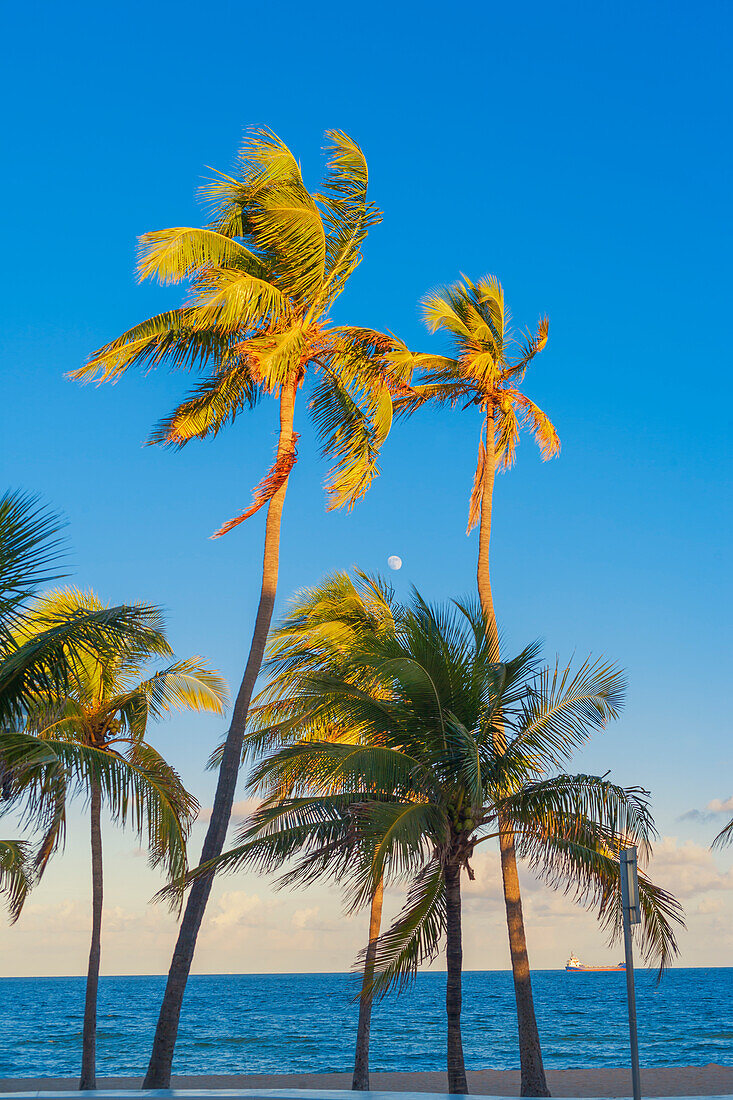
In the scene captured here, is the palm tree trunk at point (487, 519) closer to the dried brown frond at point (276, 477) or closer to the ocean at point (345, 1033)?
the dried brown frond at point (276, 477)

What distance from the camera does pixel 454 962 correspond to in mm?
12461

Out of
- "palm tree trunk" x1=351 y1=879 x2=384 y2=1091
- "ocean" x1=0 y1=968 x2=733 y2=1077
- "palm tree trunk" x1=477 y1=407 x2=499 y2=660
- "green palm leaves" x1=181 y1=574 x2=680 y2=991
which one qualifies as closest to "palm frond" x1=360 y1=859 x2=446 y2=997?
"green palm leaves" x1=181 y1=574 x2=680 y2=991

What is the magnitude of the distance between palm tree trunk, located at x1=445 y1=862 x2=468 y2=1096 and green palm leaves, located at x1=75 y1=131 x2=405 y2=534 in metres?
5.94

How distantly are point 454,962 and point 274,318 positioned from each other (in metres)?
9.24

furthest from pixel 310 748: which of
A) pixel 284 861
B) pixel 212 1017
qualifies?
pixel 212 1017

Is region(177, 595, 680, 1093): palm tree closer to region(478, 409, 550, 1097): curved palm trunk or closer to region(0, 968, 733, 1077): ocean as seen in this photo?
region(478, 409, 550, 1097): curved palm trunk

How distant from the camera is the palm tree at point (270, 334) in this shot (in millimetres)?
14523

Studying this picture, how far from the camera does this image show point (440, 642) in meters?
12.8

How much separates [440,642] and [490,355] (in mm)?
6749

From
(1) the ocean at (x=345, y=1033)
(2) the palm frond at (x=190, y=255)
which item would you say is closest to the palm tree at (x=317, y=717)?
(2) the palm frond at (x=190, y=255)

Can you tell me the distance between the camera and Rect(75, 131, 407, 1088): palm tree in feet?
47.6

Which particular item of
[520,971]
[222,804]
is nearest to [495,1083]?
[520,971]

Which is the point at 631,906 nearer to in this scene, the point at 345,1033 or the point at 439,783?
the point at 439,783

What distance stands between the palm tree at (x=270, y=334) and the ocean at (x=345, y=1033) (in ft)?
99.8
